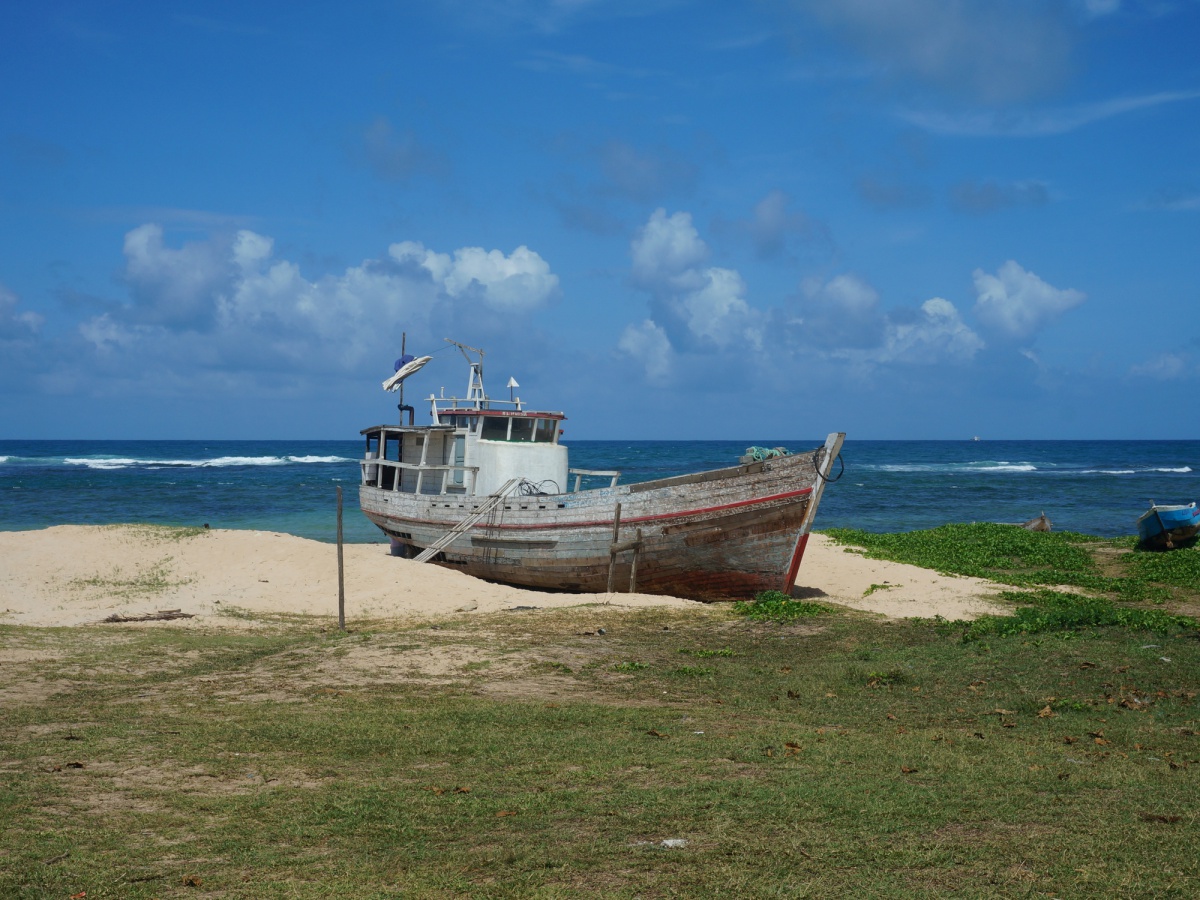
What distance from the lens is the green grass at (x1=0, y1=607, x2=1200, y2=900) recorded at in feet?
19.4

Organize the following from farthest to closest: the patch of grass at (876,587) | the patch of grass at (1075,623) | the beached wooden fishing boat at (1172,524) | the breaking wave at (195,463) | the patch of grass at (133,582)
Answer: the breaking wave at (195,463) → the beached wooden fishing boat at (1172,524) → the patch of grass at (876,587) → the patch of grass at (133,582) → the patch of grass at (1075,623)

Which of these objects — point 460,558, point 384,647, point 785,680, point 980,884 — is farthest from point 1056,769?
point 460,558

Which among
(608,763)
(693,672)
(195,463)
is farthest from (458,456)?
(195,463)

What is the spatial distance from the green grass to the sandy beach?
449 centimetres

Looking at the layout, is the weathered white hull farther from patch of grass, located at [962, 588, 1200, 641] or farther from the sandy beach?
patch of grass, located at [962, 588, 1200, 641]

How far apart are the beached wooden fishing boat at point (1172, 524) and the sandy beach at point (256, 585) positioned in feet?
27.4

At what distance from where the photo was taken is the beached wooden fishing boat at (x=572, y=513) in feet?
62.3

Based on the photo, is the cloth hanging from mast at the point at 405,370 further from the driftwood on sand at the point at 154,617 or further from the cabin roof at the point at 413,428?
the driftwood on sand at the point at 154,617

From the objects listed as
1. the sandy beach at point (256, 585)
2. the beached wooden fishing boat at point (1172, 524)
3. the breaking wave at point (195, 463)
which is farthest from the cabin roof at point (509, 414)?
the breaking wave at point (195, 463)

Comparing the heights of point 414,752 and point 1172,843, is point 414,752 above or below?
below

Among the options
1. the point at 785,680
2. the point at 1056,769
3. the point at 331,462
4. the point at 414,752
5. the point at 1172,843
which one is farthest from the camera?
the point at 331,462

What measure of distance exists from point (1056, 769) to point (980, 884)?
9.24ft

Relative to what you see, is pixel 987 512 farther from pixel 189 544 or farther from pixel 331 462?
pixel 331 462

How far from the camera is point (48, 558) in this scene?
70.3 ft
